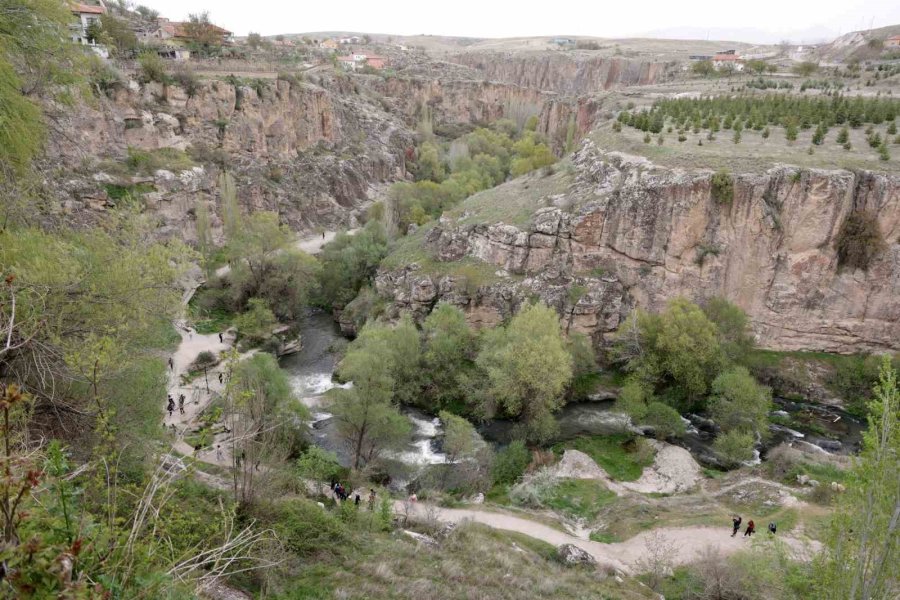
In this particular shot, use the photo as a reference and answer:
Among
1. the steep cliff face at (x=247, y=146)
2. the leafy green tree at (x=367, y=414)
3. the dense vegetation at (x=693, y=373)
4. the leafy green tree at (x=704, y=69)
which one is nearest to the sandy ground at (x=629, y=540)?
the leafy green tree at (x=367, y=414)

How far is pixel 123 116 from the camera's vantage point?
38.0m

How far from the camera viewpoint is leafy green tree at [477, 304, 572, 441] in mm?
22766

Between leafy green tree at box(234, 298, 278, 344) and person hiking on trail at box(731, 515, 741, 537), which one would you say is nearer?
person hiking on trail at box(731, 515, 741, 537)

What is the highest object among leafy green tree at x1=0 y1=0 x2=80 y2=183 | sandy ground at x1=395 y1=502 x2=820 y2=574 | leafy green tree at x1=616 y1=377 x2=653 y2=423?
leafy green tree at x1=0 y1=0 x2=80 y2=183

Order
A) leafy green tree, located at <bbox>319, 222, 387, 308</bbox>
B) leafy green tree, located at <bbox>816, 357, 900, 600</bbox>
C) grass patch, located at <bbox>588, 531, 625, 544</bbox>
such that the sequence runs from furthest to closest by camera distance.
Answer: leafy green tree, located at <bbox>319, 222, 387, 308</bbox>, grass patch, located at <bbox>588, 531, 625, 544</bbox>, leafy green tree, located at <bbox>816, 357, 900, 600</bbox>

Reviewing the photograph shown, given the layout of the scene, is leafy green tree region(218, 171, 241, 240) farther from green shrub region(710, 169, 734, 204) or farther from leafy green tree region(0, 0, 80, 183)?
green shrub region(710, 169, 734, 204)

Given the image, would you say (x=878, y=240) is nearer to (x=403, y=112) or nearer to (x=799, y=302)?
(x=799, y=302)

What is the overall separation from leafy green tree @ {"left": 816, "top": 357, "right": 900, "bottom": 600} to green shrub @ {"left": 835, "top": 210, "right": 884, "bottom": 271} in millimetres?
26168

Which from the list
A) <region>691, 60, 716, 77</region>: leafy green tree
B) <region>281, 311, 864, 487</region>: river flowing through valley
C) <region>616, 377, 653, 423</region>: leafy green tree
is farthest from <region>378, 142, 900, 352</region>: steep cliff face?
<region>691, 60, 716, 77</region>: leafy green tree

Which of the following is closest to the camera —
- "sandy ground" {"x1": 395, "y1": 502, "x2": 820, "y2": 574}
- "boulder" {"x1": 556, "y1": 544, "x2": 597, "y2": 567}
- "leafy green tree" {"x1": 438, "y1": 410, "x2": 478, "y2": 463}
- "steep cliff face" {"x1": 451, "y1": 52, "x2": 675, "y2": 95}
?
"boulder" {"x1": 556, "y1": 544, "x2": 597, "y2": 567}

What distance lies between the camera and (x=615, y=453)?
2295cm

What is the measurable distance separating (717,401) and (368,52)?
339ft

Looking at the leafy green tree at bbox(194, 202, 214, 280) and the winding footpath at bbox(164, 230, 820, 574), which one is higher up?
the leafy green tree at bbox(194, 202, 214, 280)

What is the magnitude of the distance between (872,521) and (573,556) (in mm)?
8350
